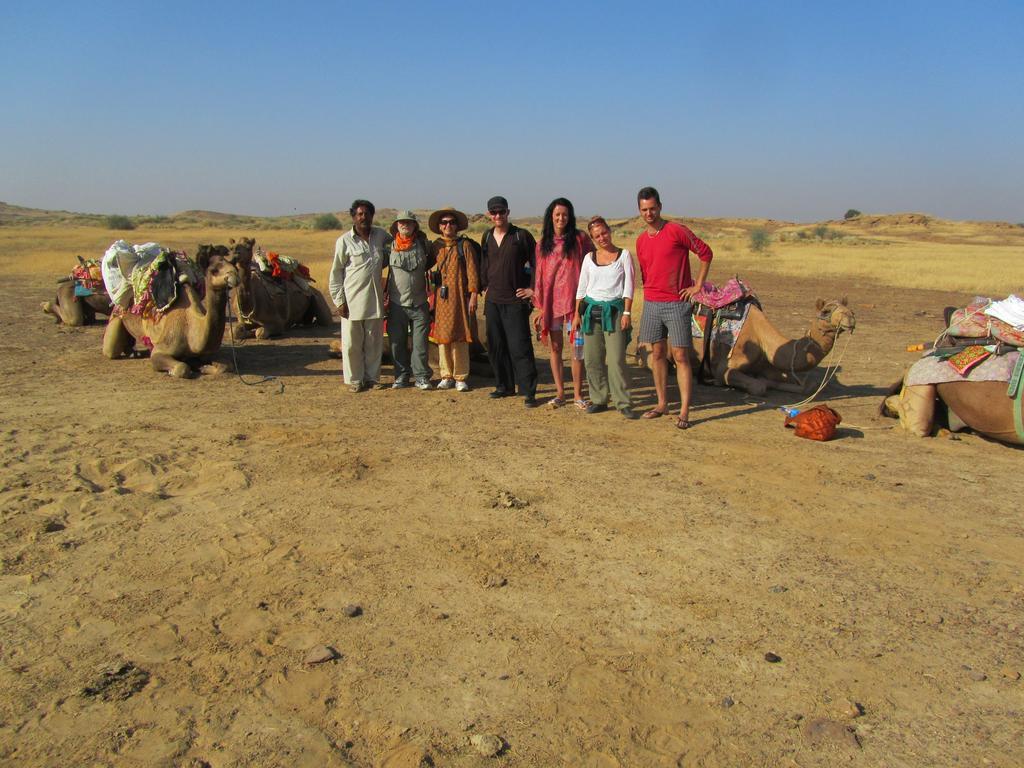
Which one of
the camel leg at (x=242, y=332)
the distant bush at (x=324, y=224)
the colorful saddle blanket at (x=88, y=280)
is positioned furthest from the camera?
the distant bush at (x=324, y=224)

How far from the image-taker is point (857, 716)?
334cm

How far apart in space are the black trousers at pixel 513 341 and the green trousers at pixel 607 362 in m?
0.66

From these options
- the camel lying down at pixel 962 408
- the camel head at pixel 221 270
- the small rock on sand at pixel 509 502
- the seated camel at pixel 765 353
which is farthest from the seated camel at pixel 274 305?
the camel lying down at pixel 962 408

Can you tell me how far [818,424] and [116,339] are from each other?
808 centimetres

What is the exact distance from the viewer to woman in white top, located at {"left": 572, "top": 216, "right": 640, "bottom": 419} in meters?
7.50

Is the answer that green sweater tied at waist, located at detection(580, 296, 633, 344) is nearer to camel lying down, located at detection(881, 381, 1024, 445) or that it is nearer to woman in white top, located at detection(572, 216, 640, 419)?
woman in white top, located at detection(572, 216, 640, 419)

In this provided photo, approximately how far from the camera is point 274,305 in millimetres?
12516

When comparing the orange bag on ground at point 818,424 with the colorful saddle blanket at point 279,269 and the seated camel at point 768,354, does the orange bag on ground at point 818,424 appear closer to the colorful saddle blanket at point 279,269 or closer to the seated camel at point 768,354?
the seated camel at point 768,354

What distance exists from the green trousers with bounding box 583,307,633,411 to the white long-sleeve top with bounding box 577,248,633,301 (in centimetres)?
17

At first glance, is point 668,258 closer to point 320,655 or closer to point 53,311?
point 320,655

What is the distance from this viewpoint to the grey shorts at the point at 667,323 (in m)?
7.36

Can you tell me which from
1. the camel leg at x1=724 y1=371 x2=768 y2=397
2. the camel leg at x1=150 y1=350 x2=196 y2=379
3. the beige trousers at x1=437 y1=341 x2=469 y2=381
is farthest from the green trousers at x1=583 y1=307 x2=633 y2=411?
the camel leg at x1=150 y1=350 x2=196 y2=379

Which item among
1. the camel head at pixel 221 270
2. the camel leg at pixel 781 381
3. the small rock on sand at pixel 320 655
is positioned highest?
the camel head at pixel 221 270

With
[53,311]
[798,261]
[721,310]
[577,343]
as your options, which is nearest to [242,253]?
[577,343]
